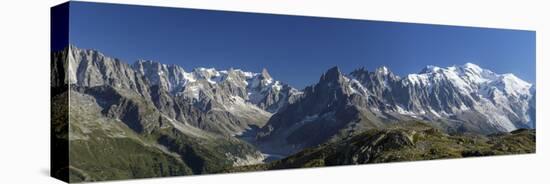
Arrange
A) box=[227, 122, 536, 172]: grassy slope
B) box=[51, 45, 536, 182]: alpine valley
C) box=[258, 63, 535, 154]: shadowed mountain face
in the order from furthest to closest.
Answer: box=[258, 63, 535, 154]: shadowed mountain face
box=[227, 122, 536, 172]: grassy slope
box=[51, 45, 536, 182]: alpine valley

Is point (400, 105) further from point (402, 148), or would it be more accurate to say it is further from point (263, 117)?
point (263, 117)

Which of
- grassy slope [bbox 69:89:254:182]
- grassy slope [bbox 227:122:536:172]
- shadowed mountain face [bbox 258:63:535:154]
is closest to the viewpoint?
grassy slope [bbox 69:89:254:182]

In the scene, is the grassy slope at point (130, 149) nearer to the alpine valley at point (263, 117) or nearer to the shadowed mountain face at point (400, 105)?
the alpine valley at point (263, 117)

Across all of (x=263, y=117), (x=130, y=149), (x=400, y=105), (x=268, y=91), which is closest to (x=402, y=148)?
(x=400, y=105)

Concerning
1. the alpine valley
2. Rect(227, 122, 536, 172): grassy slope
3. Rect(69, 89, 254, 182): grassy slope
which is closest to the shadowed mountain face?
the alpine valley

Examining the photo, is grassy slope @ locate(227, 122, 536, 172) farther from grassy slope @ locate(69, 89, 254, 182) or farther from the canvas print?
grassy slope @ locate(69, 89, 254, 182)
